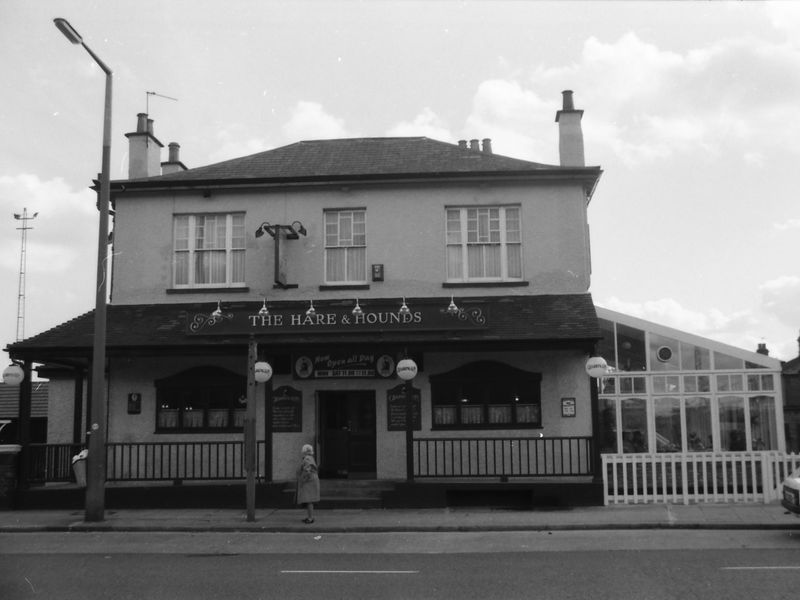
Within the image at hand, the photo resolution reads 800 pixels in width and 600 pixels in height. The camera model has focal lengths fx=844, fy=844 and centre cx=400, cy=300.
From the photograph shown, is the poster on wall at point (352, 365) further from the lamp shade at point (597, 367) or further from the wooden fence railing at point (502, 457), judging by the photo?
the lamp shade at point (597, 367)

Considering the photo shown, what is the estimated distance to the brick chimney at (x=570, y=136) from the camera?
1878cm

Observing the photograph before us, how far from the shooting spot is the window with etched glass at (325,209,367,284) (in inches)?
728

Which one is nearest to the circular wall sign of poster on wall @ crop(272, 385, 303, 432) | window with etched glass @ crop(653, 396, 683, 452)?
window with etched glass @ crop(653, 396, 683, 452)

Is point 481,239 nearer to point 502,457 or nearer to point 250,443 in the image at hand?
point 502,457

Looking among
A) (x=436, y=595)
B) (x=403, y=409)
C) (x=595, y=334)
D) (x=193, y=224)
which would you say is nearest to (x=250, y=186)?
(x=193, y=224)

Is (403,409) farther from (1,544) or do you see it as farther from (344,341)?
(1,544)

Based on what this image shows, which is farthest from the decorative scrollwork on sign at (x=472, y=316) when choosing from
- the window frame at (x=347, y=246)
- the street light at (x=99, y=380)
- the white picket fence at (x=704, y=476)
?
the street light at (x=99, y=380)

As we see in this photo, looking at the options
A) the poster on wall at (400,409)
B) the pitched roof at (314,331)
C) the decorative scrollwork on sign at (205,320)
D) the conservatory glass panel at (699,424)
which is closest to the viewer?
the pitched roof at (314,331)

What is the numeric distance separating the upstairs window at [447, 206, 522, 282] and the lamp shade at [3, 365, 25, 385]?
29.8ft

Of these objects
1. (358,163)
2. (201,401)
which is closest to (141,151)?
(358,163)

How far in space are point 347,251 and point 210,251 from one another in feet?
10.1

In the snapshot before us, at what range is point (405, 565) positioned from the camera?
437 inches

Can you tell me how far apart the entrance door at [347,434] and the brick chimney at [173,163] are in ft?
27.2

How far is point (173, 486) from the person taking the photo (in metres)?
16.9
